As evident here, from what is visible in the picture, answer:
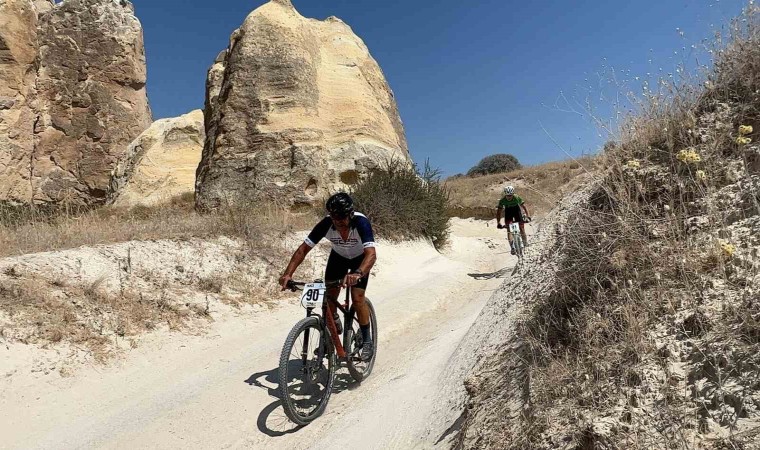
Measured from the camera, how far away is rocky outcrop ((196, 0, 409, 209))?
14.3 meters

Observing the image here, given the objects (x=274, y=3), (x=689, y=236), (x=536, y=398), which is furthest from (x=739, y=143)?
(x=274, y=3)

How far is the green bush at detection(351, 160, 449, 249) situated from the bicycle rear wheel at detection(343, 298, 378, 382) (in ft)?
25.0

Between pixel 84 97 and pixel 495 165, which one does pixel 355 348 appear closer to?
pixel 84 97

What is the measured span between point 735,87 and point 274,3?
1583 centimetres

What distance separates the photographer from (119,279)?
7055mm

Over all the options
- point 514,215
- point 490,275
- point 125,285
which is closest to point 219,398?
point 125,285

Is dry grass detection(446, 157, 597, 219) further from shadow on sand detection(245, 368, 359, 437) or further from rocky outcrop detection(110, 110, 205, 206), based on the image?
shadow on sand detection(245, 368, 359, 437)

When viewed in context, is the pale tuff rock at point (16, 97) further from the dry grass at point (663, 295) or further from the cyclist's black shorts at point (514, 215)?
the dry grass at point (663, 295)

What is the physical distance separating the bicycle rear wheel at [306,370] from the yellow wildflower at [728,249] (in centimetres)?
324

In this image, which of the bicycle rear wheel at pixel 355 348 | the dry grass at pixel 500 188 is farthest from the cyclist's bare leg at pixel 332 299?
the dry grass at pixel 500 188

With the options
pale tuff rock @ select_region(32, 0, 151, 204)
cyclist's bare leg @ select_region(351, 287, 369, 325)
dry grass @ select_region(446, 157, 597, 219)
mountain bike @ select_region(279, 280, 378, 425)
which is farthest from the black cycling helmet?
pale tuff rock @ select_region(32, 0, 151, 204)

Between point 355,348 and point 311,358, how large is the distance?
2.82ft

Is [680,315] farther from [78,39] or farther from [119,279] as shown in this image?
[78,39]

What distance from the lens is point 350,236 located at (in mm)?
5168
